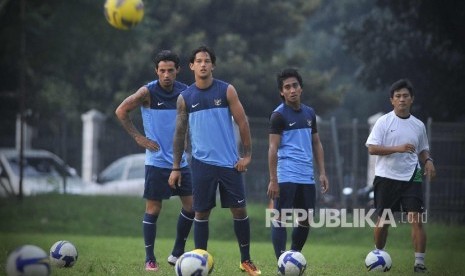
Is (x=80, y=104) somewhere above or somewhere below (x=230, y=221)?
above

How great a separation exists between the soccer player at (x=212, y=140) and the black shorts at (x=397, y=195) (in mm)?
2008

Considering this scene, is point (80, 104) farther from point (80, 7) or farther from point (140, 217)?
point (140, 217)

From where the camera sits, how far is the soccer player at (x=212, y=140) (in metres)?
10.4

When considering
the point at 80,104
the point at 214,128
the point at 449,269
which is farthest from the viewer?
the point at 80,104

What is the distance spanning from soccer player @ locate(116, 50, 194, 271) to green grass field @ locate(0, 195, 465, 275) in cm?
55

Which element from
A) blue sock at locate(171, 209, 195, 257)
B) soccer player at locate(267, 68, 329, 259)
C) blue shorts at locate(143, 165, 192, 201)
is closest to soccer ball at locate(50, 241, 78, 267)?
blue shorts at locate(143, 165, 192, 201)

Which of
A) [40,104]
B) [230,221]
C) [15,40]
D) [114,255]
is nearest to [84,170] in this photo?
[15,40]

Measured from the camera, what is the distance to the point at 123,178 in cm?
2481

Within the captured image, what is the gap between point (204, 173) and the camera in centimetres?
1051

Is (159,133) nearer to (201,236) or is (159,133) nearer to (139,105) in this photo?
(139,105)

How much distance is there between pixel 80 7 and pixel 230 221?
448 inches

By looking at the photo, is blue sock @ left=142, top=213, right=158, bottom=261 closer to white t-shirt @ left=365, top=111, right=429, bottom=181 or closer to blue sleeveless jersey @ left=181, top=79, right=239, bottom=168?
blue sleeveless jersey @ left=181, top=79, right=239, bottom=168

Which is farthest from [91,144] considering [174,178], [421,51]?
[174,178]

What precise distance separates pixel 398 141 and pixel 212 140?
7.95 ft
